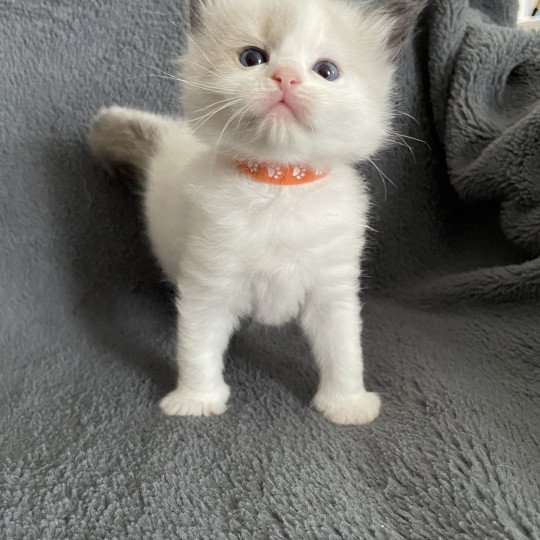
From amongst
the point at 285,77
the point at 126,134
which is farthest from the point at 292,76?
the point at 126,134

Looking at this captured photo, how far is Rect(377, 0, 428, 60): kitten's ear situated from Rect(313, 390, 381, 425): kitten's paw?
1.60 ft

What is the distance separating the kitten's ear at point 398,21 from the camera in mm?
817

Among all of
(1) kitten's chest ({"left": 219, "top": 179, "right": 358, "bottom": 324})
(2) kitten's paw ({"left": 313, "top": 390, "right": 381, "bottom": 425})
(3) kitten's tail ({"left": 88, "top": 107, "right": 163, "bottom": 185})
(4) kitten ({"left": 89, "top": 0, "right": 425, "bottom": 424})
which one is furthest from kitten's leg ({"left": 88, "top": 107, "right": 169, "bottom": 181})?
(2) kitten's paw ({"left": 313, "top": 390, "right": 381, "bottom": 425})

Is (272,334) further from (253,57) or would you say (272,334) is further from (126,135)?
(253,57)

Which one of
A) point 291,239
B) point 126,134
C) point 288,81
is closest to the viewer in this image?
point 288,81

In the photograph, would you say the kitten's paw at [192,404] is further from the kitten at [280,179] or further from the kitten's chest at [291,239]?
the kitten's chest at [291,239]

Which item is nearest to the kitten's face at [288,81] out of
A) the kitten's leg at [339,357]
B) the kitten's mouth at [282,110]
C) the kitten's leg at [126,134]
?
the kitten's mouth at [282,110]

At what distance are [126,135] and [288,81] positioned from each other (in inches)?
21.0

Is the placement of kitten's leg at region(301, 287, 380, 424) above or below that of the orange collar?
below

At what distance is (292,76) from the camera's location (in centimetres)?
68

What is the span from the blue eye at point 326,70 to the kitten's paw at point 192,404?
0.47 metres

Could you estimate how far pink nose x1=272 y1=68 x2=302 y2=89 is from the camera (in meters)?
0.67

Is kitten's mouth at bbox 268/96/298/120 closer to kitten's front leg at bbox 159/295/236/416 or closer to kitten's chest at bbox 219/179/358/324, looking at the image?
kitten's chest at bbox 219/179/358/324

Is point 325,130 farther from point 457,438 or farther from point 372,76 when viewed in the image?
point 457,438
